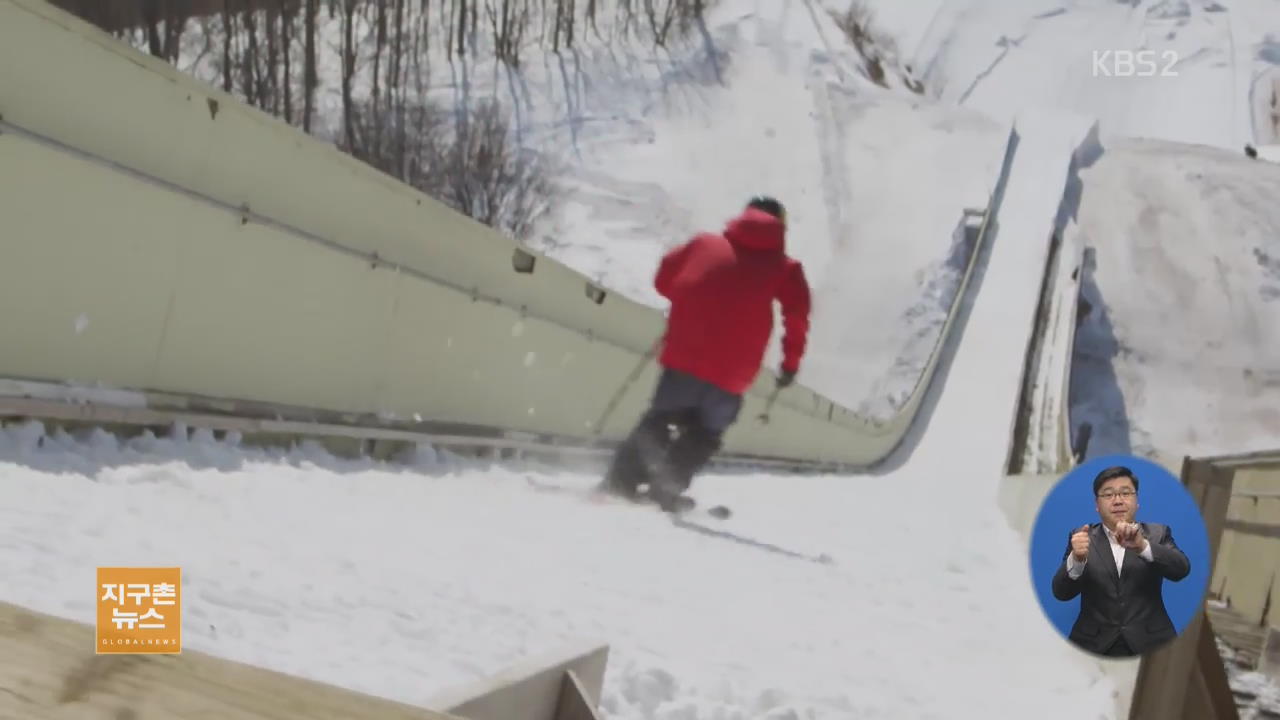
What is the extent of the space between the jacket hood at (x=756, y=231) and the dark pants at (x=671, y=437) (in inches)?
22.9

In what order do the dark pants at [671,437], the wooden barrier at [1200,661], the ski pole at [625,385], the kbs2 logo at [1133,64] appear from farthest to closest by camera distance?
the kbs2 logo at [1133,64] → the ski pole at [625,385] → the dark pants at [671,437] → the wooden barrier at [1200,661]

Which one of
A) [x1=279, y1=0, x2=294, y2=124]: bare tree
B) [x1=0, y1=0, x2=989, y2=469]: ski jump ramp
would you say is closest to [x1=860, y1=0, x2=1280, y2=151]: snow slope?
[x1=279, y1=0, x2=294, y2=124]: bare tree

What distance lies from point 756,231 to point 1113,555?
9.80 feet

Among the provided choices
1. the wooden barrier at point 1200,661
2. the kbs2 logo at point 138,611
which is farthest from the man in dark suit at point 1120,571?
the kbs2 logo at point 138,611

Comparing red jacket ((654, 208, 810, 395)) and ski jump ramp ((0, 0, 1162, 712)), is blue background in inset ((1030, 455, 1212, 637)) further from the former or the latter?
red jacket ((654, 208, 810, 395))

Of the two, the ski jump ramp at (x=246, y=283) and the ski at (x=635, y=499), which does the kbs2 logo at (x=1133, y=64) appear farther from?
the ski at (x=635, y=499)

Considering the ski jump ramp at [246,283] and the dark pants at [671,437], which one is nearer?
the ski jump ramp at [246,283]

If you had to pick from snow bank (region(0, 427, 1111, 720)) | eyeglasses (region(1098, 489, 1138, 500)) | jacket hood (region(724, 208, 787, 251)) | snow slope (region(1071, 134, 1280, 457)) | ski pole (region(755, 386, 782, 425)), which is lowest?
snow bank (region(0, 427, 1111, 720))

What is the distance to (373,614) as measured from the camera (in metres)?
1.98

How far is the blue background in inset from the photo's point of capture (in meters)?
1.51

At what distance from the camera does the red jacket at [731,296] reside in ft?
14.6

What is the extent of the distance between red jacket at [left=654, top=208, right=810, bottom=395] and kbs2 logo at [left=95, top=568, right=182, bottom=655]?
3.01m

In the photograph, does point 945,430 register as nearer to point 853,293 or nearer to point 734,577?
point 853,293

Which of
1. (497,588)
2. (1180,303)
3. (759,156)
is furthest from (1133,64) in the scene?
(497,588)
